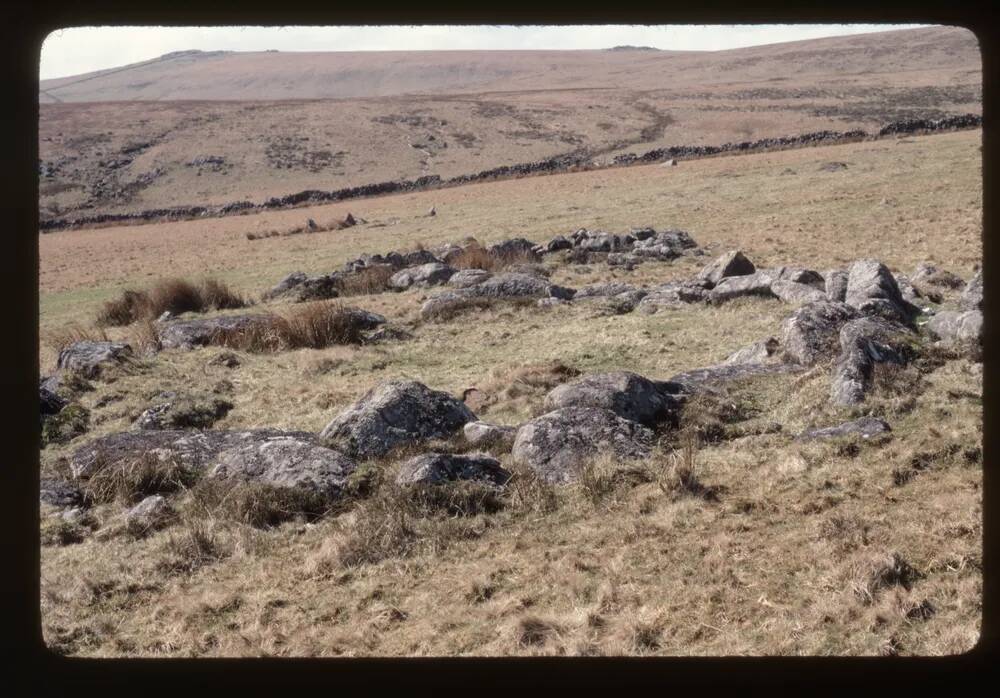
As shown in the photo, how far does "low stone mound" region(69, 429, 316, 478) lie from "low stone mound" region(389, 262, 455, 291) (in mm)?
11183

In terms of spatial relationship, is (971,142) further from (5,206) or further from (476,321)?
(5,206)

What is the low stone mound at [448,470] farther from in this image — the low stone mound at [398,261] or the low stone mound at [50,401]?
the low stone mound at [398,261]

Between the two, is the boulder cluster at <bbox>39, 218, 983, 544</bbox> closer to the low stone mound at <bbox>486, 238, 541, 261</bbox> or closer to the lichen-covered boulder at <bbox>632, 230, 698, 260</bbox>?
the lichen-covered boulder at <bbox>632, 230, 698, 260</bbox>

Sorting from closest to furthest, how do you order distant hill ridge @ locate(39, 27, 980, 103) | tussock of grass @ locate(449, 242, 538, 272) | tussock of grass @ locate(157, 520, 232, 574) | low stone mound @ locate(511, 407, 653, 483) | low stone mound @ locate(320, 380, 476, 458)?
1. tussock of grass @ locate(157, 520, 232, 574)
2. low stone mound @ locate(511, 407, 653, 483)
3. low stone mound @ locate(320, 380, 476, 458)
4. tussock of grass @ locate(449, 242, 538, 272)
5. distant hill ridge @ locate(39, 27, 980, 103)

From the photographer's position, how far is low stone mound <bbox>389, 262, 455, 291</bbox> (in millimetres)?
20688

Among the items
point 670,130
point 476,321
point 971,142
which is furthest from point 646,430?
point 670,130

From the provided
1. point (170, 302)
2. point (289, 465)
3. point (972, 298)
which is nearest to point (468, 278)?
point (170, 302)

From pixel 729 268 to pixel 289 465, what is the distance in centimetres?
1164

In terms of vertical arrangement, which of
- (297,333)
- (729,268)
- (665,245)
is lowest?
(297,333)

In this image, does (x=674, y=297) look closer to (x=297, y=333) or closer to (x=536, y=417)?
(x=297, y=333)

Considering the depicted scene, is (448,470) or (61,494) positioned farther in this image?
(61,494)

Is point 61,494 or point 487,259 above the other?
point 487,259

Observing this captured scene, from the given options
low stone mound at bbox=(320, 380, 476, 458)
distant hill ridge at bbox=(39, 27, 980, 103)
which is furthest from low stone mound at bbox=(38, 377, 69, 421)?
distant hill ridge at bbox=(39, 27, 980, 103)

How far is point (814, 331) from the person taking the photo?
1150cm
